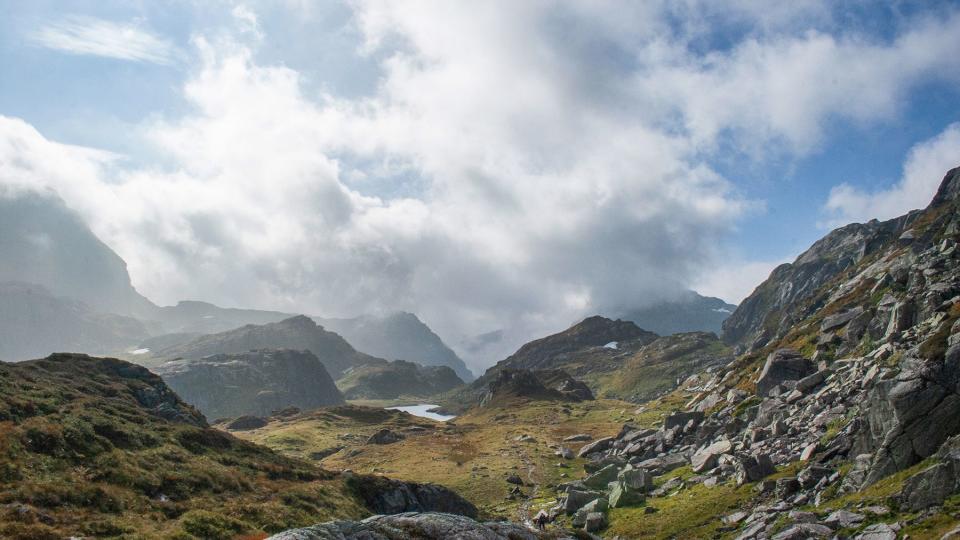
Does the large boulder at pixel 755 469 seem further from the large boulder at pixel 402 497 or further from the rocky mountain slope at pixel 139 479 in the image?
the rocky mountain slope at pixel 139 479

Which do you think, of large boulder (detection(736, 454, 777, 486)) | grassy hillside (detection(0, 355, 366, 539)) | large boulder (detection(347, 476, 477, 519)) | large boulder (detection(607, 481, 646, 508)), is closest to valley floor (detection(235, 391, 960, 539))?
large boulder (detection(607, 481, 646, 508))

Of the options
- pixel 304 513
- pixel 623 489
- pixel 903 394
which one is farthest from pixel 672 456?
pixel 304 513

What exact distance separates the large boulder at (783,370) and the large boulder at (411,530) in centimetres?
5853

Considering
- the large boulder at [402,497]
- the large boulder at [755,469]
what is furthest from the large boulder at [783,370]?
the large boulder at [402,497]

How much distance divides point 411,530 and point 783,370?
66.4 meters

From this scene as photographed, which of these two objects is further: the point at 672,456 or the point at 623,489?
the point at 672,456

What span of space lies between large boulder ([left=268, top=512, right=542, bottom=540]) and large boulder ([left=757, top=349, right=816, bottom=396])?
192 ft

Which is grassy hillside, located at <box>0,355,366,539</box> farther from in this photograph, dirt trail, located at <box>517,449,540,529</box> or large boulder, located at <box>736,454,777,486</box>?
large boulder, located at <box>736,454,777,486</box>

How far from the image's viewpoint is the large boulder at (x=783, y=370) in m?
69.2

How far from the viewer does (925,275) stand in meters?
60.7

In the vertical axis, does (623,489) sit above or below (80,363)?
below

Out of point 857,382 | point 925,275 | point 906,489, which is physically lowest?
point 906,489

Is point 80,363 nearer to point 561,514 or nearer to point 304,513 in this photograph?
point 304,513

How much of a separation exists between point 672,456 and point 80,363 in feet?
285
